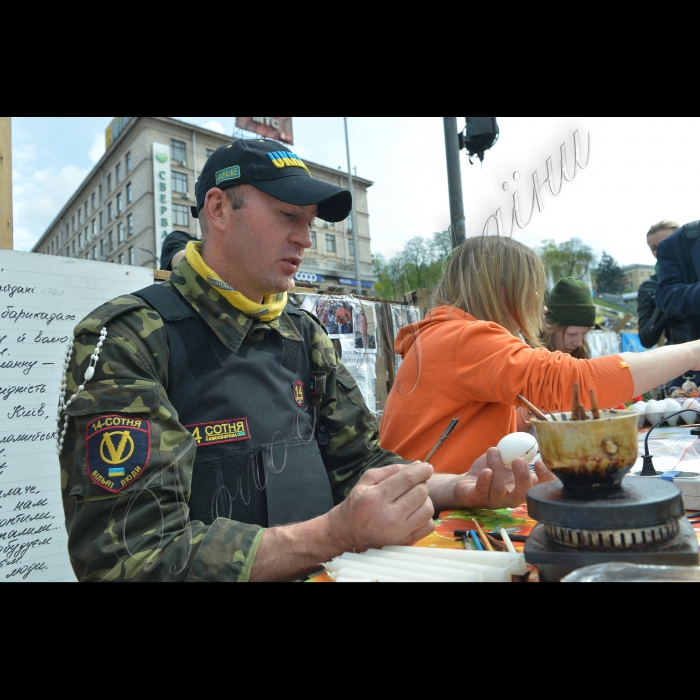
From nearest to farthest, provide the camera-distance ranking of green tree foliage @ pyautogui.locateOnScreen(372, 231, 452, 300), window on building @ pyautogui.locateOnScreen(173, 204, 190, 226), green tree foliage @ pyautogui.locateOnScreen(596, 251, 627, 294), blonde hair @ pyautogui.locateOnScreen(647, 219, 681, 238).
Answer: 1. green tree foliage @ pyautogui.locateOnScreen(372, 231, 452, 300)
2. blonde hair @ pyautogui.locateOnScreen(647, 219, 681, 238)
3. window on building @ pyautogui.locateOnScreen(173, 204, 190, 226)
4. green tree foliage @ pyautogui.locateOnScreen(596, 251, 627, 294)

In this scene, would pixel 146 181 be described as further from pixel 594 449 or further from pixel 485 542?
pixel 594 449

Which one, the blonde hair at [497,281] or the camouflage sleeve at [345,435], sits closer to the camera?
the camouflage sleeve at [345,435]

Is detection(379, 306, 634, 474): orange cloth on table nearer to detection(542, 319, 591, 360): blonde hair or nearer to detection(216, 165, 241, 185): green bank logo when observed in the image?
detection(216, 165, 241, 185): green bank logo

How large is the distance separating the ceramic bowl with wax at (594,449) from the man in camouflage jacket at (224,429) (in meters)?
0.28

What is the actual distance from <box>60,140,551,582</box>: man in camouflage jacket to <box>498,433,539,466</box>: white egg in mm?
63

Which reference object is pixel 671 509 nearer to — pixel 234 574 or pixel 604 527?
pixel 604 527

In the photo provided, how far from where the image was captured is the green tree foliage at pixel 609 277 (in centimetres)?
4316

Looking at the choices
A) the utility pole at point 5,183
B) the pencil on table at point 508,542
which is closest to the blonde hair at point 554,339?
the pencil on table at point 508,542

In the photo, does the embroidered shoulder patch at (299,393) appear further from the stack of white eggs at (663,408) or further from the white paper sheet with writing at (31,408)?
the stack of white eggs at (663,408)

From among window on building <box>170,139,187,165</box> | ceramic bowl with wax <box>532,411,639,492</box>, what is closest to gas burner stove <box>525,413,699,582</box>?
ceramic bowl with wax <box>532,411,639,492</box>

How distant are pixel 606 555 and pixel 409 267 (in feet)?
2.38

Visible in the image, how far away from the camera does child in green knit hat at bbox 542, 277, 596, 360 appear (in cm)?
346

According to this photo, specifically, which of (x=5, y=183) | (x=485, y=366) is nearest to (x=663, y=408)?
(x=485, y=366)

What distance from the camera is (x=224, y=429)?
132 cm
